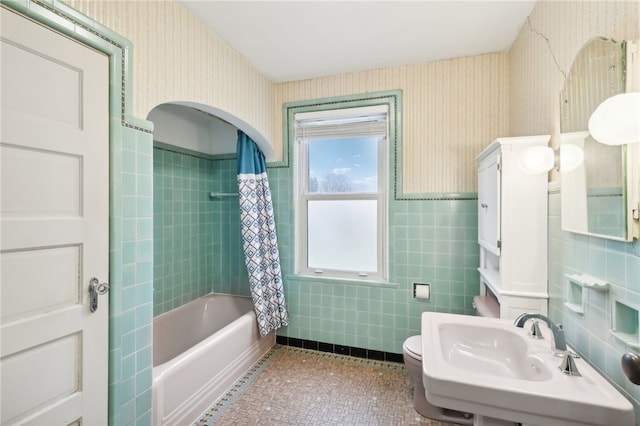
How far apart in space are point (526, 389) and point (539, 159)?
1.05m

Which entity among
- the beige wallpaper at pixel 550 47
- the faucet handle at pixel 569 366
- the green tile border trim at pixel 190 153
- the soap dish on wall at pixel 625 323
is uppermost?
the beige wallpaper at pixel 550 47

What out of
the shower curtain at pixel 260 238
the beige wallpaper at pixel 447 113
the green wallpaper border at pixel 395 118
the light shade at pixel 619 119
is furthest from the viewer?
the shower curtain at pixel 260 238

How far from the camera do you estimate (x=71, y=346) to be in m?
1.17

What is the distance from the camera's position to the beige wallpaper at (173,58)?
1.34 meters

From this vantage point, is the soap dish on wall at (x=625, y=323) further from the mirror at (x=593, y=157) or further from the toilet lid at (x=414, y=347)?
the toilet lid at (x=414, y=347)

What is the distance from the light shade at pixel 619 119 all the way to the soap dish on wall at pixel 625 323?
0.52 meters

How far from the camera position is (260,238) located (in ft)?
8.21

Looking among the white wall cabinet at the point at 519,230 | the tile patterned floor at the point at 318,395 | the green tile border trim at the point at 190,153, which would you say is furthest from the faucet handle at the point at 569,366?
the green tile border trim at the point at 190,153

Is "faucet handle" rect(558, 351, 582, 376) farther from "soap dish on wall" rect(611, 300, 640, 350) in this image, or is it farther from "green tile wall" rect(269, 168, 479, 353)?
"green tile wall" rect(269, 168, 479, 353)

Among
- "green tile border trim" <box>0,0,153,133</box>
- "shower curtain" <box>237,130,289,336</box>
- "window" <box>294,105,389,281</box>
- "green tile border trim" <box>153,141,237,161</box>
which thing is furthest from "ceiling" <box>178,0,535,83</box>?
"green tile border trim" <box>153,141,237,161</box>

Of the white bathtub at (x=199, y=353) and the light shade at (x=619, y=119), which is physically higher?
the light shade at (x=619, y=119)

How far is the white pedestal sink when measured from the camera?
34.1 inches

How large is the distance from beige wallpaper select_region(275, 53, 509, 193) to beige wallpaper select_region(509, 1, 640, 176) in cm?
13

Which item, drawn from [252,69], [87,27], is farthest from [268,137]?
[87,27]
